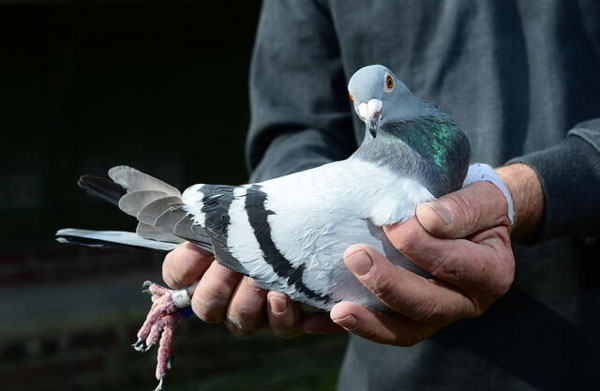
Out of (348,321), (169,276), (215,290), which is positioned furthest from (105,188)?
(348,321)

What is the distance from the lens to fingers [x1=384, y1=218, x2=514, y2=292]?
1253mm

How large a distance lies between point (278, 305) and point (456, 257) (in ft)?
1.13

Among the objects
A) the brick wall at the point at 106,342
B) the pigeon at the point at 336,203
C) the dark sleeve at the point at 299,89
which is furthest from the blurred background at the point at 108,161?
the pigeon at the point at 336,203

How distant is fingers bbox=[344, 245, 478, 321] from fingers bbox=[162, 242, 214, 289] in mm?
323

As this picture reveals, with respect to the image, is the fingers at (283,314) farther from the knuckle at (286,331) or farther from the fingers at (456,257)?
the fingers at (456,257)

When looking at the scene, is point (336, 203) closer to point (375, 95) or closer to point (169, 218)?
point (375, 95)

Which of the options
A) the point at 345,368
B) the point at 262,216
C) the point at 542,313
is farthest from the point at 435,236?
the point at 345,368

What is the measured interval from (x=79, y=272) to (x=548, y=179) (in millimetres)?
3599

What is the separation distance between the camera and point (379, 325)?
1.34 m

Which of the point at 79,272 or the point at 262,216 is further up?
the point at 262,216

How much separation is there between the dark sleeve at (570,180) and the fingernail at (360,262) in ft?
1.52

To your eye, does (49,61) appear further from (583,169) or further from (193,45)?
(583,169)

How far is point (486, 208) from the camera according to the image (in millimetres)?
1327

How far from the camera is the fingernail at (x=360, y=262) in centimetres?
122
